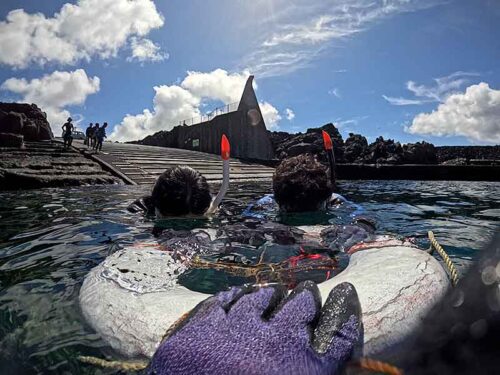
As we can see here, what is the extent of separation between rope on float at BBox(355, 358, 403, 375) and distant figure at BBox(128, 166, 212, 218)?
270 cm

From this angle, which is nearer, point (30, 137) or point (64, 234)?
point (64, 234)

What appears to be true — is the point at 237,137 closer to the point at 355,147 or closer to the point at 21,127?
the point at 355,147

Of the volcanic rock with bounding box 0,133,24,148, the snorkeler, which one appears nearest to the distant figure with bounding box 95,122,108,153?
the volcanic rock with bounding box 0,133,24,148

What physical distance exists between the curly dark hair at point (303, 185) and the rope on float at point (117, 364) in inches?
105

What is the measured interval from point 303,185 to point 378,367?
280 cm

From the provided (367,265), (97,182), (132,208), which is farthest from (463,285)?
(97,182)

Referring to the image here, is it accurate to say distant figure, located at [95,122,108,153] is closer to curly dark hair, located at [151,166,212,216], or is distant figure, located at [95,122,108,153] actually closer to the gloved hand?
curly dark hair, located at [151,166,212,216]

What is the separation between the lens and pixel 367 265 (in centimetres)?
179

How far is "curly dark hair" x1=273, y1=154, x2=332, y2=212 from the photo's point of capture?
372cm

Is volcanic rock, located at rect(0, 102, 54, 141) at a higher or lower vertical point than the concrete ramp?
higher

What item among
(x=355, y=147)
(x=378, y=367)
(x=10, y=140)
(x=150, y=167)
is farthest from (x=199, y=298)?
(x=355, y=147)

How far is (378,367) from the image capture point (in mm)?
1013

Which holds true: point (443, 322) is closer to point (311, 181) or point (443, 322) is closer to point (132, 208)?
point (311, 181)

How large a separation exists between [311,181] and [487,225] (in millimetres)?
3064
